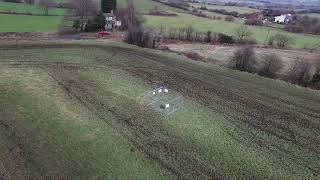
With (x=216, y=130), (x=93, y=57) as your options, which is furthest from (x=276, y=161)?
(x=93, y=57)

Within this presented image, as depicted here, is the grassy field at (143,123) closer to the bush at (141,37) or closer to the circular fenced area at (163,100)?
the circular fenced area at (163,100)

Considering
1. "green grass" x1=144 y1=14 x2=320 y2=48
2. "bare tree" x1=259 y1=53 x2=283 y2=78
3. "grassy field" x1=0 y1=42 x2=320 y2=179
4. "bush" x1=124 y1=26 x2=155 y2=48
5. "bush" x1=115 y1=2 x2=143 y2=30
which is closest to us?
"grassy field" x1=0 y1=42 x2=320 y2=179

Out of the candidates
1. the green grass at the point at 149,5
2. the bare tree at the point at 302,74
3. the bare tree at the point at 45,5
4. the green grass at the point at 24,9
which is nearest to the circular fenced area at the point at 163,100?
the bare tree at the point at 302,74

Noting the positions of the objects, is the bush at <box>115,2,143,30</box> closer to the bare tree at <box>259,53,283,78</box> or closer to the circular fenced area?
the bare tree at <box>259,53,283,78</box>

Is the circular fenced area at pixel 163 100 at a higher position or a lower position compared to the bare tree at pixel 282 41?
lower

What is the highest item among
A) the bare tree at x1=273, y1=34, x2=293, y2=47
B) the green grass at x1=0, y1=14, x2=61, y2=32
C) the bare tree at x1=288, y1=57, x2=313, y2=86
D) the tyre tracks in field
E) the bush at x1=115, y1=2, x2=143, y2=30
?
the bush at x1=115, y1=2, x2=143, y2=30

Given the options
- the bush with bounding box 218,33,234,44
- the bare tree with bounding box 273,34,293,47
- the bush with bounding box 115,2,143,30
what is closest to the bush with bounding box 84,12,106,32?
the bush with bounding box 115,2,143,30

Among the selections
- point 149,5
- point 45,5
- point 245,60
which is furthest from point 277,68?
point 149,5
